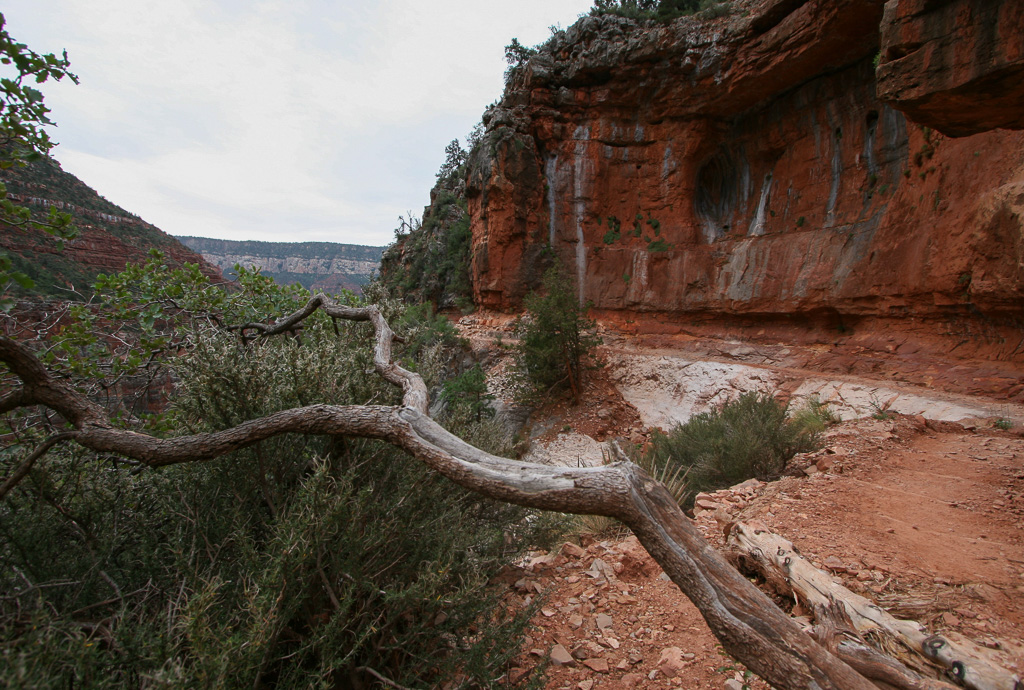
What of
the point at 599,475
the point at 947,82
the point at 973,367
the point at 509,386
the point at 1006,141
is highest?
the point at 1006,141

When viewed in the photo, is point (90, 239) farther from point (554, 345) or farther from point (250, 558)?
point (250, 558)

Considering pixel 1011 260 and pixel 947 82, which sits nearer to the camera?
pixel 947 82

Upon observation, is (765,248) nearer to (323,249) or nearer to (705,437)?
(705,437)

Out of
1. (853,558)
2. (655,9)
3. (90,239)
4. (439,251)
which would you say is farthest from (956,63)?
(90,239)

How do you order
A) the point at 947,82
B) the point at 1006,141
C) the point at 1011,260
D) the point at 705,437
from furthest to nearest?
1. the point at 1006,141
2. the point at 1011,260
3. the point at 705,437
4. the point at 947,82

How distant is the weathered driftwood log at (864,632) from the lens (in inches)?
68.2

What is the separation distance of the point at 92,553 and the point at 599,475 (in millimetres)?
2230

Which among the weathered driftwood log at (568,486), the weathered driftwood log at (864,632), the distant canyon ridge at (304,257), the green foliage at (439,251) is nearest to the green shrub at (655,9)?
the green foliage at (439,251)

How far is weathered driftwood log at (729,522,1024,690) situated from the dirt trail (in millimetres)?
198

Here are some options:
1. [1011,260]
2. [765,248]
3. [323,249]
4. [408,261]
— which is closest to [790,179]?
[765,248]

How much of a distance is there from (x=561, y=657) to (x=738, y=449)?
3.68 metres

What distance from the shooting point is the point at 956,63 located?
318cm

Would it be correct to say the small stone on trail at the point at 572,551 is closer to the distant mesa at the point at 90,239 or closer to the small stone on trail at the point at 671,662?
the small stone on trail at the point at 671,662

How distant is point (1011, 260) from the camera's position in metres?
7.29
